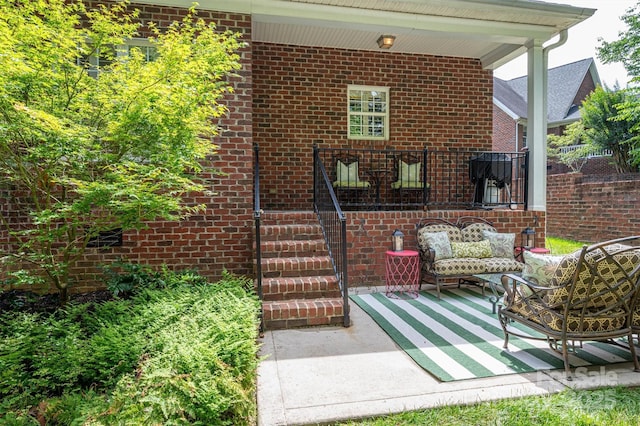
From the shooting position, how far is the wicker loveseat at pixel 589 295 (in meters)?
2.52

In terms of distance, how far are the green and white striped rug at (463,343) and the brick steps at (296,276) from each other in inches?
23.7

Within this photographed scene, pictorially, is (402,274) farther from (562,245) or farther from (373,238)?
(562,245)

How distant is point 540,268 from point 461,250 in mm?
2187

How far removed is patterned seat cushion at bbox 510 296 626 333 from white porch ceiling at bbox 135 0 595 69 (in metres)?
3.89

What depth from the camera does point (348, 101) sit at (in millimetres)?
6566

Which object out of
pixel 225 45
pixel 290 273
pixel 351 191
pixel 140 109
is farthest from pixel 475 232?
pixel 140 109

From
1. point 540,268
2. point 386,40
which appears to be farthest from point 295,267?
point 386,40

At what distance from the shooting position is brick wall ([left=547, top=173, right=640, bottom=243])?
26.8 ft

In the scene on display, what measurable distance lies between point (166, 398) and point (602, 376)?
2.91 m

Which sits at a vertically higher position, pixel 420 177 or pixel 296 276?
pixel 420 177

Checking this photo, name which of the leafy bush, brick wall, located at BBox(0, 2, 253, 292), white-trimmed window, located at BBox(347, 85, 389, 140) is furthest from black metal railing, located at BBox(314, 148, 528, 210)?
the leafy bush

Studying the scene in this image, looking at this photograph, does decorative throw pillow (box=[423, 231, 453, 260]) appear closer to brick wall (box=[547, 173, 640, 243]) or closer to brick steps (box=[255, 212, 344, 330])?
brick steps (box=[255, 212, 344, 330])

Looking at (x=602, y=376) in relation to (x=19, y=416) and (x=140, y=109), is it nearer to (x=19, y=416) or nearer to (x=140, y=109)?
(x=19, y=416)

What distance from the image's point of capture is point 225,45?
3.31m
